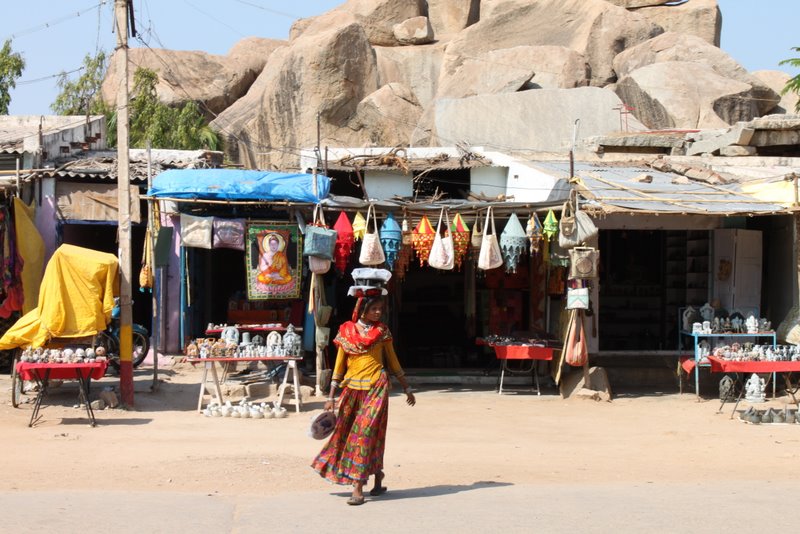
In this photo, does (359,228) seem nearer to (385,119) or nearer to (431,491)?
(431,491)

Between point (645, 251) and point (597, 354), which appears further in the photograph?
point (645, 251)

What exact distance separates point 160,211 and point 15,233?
202 centimetres

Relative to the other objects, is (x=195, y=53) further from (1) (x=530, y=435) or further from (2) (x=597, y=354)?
(1) (x=530, y=435)

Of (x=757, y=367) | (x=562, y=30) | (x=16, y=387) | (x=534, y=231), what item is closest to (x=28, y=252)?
(x=16, y=387)

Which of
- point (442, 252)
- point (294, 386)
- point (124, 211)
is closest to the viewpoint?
point (124, 211)

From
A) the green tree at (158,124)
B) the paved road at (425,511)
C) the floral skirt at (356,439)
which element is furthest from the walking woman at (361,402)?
the green tree at (158,124)

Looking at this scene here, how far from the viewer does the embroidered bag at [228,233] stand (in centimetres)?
1301

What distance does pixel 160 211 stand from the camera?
50.0ft

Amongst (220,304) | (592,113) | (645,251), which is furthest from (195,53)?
(645,251)

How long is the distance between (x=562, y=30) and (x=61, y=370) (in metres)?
24.2

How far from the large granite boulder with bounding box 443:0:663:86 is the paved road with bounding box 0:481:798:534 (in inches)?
944

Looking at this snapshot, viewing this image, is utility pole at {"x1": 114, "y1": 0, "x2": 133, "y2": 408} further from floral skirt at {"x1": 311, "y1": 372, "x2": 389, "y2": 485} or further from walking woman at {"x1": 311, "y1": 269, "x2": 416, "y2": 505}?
floral skirt at {"x1": 311, "y1": 372, "x2": 389, "y2": 485}

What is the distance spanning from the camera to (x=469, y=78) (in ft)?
91.0

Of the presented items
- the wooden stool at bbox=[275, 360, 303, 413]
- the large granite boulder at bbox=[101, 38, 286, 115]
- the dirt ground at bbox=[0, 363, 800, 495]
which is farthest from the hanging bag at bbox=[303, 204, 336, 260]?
the large granite boulder at bbox=[101, 38, 286, 115]
